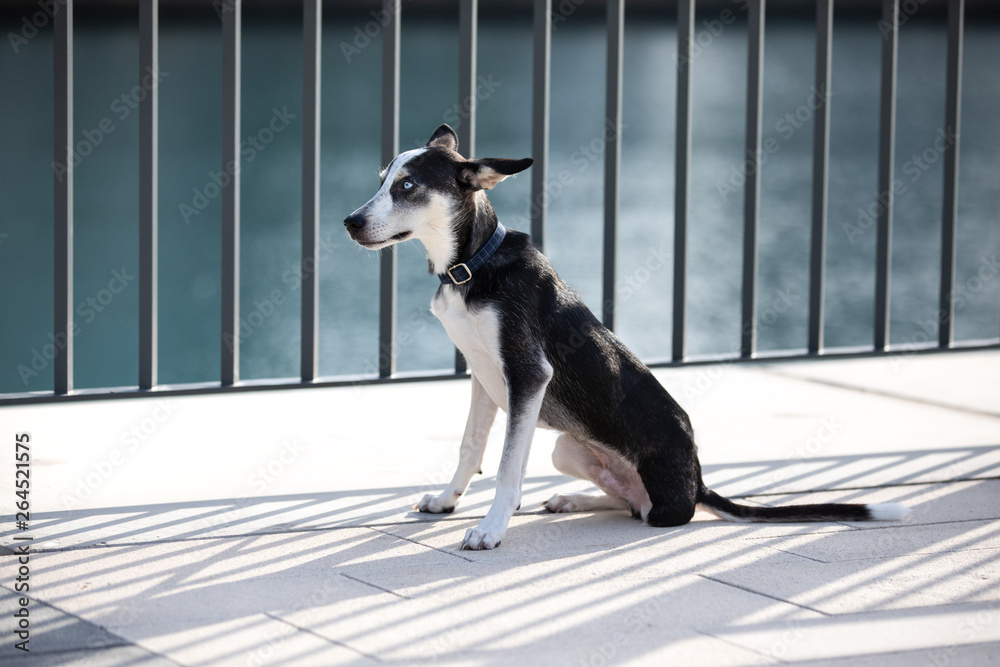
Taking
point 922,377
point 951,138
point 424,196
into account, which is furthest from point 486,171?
point 922,377

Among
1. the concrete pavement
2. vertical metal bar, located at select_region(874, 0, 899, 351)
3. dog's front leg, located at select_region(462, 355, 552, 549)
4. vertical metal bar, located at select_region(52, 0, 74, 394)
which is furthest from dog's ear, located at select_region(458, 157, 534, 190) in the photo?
vertical metal bar, located at select_region(874, 0, 899, 351)

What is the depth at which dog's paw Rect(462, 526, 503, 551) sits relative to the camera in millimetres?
2900

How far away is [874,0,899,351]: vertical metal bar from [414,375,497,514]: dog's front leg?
2.09m

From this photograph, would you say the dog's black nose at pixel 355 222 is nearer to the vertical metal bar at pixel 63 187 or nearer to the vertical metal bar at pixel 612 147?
the vertical metal bar at pixel 63 187

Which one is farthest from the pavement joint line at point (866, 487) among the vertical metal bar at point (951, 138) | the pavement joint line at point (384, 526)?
the vertical metal bar at point (951, 138)

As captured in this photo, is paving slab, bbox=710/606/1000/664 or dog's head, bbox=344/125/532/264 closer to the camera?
paving slab, bbox=710/606/1000/664

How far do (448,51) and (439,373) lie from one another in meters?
14.7

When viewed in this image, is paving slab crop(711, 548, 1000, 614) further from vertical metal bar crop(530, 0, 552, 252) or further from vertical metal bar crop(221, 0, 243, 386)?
vertical metal bar crop(221, 0, 243, 386)

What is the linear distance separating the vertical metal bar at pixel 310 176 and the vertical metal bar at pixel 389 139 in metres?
0.25

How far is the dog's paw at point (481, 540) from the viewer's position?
9.52ft

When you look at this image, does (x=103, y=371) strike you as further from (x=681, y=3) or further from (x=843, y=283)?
(x=843, y=283)

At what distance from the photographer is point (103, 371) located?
7.89 metres

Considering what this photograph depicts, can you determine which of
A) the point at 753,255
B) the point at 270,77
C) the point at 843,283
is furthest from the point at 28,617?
the point at 270,77

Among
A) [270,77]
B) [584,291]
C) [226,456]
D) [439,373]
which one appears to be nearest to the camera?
[226,456]
